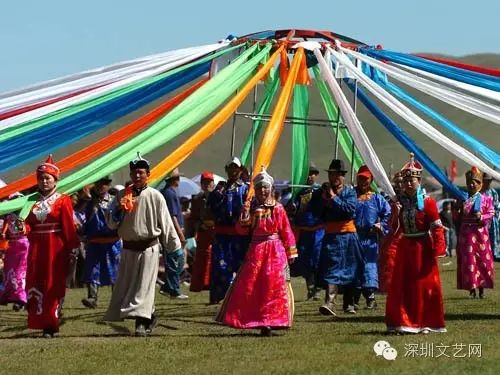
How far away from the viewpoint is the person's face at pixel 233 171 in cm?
1355

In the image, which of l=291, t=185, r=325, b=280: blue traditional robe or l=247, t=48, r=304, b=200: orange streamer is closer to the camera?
l=247, t=48, r=304, b=200: orange streamer

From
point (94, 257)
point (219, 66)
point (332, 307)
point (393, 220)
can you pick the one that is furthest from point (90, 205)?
point (393, 220)

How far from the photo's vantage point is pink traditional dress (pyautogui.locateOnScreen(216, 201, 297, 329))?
1090 cm

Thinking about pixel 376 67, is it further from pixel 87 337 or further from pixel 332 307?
pixel 87 337

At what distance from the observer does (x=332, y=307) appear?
13.1 meters

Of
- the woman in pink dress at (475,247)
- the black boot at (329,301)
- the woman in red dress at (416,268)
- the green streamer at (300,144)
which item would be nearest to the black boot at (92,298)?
the green streamer at (300,144)

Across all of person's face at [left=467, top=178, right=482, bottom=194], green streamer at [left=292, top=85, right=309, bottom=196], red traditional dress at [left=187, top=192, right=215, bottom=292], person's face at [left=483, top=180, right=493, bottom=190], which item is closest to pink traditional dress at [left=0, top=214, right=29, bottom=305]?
red traditional dress at [left=187, top=192, right=215, bottom=292]

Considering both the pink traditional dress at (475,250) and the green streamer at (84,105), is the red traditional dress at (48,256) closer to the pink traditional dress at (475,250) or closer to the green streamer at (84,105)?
the green streamer at (84,105)

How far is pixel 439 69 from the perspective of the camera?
1374 centimetres

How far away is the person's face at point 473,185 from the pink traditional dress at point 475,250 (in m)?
0.34

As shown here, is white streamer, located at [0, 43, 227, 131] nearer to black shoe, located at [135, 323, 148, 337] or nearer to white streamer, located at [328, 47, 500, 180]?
white streamer, located at [328, 47, 500, 180]

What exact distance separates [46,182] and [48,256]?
0.63 m

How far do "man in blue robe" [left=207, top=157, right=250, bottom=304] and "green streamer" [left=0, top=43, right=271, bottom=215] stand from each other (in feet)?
3.29

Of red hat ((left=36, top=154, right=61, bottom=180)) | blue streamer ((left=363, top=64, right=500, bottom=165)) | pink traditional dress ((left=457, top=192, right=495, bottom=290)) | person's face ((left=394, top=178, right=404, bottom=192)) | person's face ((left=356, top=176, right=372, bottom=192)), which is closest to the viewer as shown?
red hat ((left=36, top=154, right=61, bottom=180))
